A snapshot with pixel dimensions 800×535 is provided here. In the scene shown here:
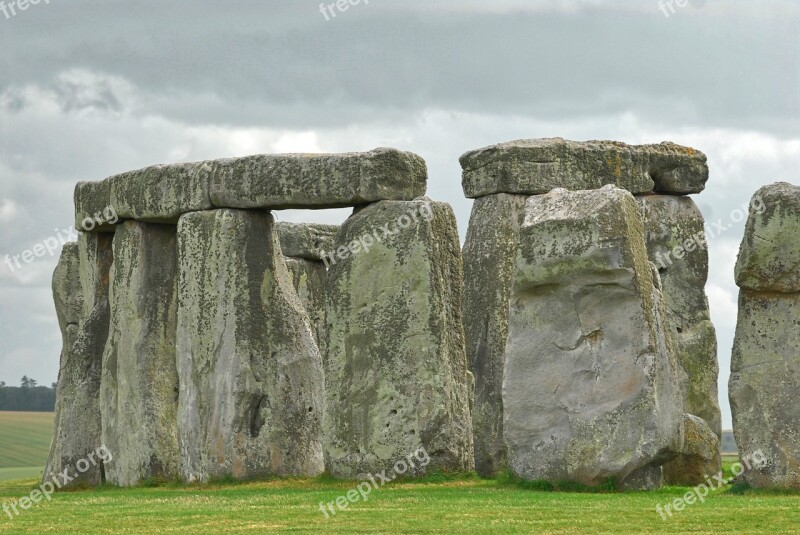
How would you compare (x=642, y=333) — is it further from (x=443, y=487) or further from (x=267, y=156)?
(x=267, y=156)

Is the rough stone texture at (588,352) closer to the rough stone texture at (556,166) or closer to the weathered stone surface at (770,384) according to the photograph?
the weathered stone surface at (770,384)

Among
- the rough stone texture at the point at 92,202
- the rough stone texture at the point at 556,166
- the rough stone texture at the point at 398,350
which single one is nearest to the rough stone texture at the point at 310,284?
the rough stone texture at the point at 92,202

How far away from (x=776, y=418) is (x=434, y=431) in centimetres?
484

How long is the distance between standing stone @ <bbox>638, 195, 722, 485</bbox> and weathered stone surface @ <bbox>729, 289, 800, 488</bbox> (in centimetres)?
840

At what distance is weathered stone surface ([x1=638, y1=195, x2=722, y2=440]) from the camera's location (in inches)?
1094

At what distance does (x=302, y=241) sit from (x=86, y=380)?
595 cm

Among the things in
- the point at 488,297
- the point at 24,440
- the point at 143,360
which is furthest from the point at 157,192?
the point at 24,440

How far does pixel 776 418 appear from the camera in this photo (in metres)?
18.6

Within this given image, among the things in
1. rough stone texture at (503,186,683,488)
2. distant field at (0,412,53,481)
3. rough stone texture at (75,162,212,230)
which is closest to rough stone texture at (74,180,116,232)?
rough stone texture at (75,162,212,230)

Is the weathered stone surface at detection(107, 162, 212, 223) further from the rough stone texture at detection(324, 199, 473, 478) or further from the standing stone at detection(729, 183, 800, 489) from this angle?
the standing stone at detection(729, 183, 800, 489)

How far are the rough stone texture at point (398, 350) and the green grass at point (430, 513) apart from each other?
2.38ft

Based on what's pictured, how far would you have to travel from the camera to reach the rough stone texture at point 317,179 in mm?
22234

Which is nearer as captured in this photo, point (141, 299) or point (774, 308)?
point (774, 308)

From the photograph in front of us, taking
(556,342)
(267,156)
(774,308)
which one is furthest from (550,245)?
(267,156)
